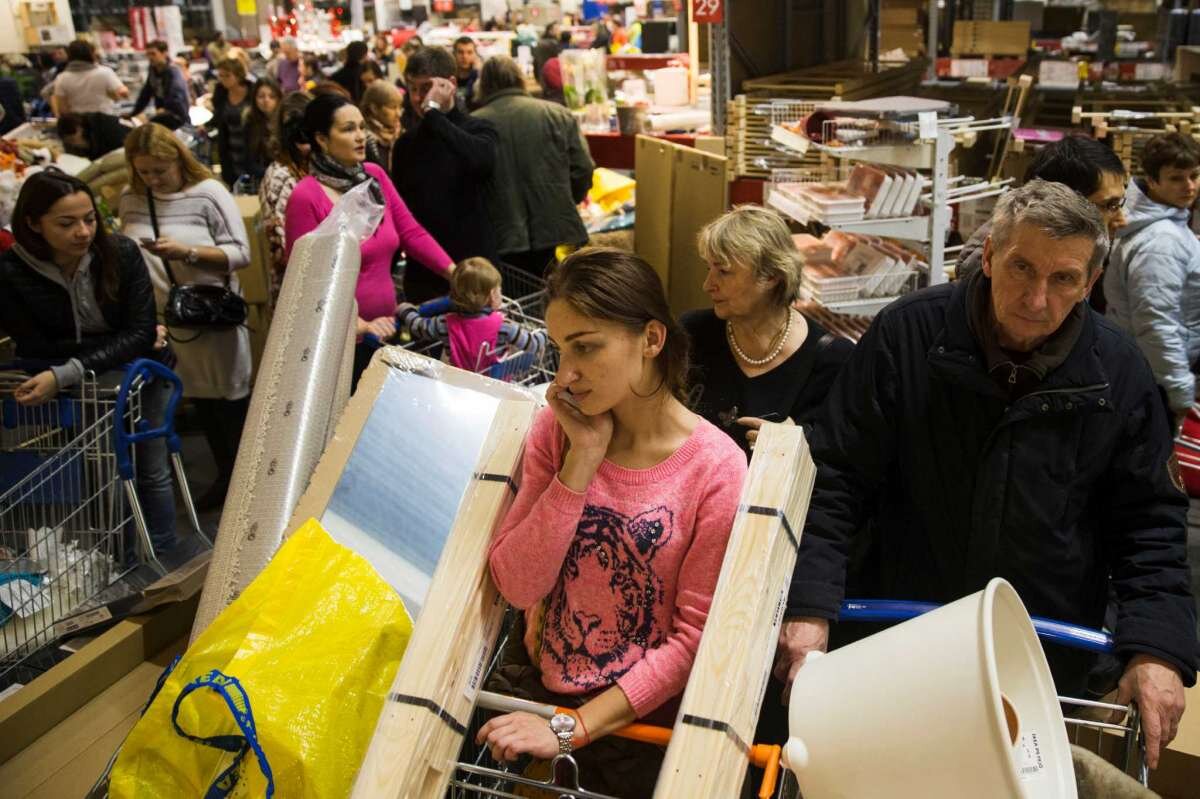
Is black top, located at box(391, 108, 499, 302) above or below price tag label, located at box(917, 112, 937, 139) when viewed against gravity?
below

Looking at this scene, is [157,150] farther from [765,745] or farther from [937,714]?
[937,714]

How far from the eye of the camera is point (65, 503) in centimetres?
357

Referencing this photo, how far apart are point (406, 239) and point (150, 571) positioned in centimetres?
168

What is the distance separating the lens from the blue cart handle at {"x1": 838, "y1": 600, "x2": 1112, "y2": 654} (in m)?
1.91

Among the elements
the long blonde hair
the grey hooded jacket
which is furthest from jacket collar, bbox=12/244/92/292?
the grey hooded jacket

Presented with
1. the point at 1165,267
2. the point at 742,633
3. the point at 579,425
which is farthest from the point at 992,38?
the point at 742,633

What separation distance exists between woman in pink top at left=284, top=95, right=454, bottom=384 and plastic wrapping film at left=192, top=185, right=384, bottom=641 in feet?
2.42

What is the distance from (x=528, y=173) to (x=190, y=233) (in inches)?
75.1

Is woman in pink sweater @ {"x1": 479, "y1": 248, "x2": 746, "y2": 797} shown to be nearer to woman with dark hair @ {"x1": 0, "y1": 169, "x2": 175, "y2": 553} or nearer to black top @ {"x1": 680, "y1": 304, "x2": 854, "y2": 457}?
black top @ {"x1": 680, "y1": 304, "x2": 854, "y2": 457}

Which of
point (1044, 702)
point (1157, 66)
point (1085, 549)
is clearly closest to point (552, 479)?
point (1044, 702)

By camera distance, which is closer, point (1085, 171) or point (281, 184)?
point (1085, 171)

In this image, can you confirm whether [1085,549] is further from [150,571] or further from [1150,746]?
[150,571]

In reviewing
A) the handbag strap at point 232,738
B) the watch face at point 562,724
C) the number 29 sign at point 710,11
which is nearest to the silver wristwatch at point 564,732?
the watch face at point 562,724

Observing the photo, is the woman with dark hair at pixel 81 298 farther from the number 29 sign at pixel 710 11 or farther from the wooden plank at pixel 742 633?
the number 29 sign at pixel 710 11
